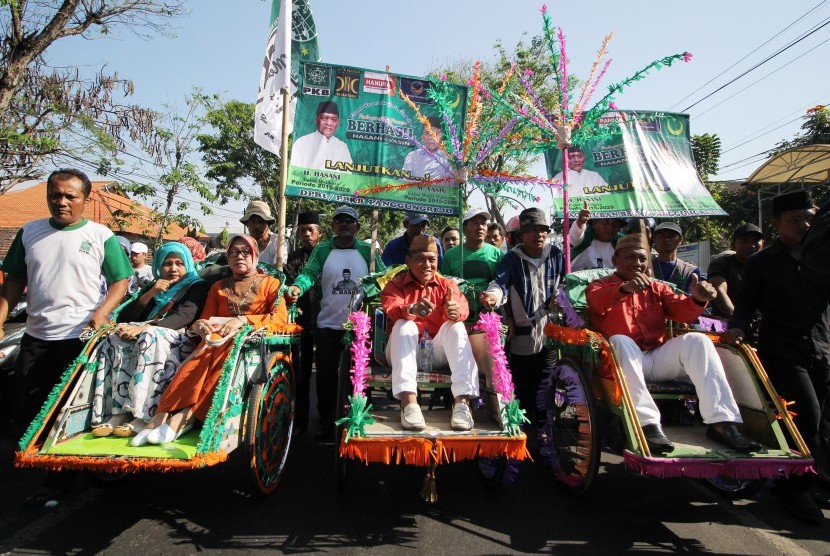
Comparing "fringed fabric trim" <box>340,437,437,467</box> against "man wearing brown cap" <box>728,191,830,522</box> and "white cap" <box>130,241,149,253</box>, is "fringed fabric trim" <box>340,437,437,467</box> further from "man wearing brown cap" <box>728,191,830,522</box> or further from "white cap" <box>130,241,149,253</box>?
"white cap" <box>130,241,149,253</box>

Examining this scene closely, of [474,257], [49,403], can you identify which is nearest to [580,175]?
[474,257]

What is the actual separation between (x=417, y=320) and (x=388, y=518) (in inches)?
52.4

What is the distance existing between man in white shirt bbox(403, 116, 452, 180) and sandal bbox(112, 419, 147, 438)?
3.25 meters

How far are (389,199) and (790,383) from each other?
3492 mm

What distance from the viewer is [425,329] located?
146 inches

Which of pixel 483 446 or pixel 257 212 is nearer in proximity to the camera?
pixel 483 446

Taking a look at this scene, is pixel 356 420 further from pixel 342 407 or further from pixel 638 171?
pixel 638 171

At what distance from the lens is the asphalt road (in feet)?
8.89

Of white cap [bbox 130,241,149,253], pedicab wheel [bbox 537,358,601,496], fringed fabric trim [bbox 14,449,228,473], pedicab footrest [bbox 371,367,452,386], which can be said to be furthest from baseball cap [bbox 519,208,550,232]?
white cap [bbox 130,241,149,253]

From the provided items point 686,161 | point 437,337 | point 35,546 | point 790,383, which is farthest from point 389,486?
point 686,161

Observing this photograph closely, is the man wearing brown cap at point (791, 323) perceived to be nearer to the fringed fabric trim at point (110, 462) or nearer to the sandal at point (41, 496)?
the fringed fabric trim at point (110, 462)

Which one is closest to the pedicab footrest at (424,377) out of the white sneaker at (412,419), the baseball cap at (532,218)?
the white sneaker at (412,419)

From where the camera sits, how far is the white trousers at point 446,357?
313cm

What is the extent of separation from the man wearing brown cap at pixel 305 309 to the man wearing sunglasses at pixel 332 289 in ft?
0.54
